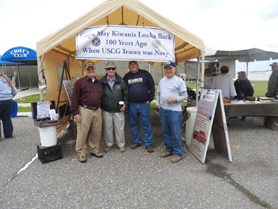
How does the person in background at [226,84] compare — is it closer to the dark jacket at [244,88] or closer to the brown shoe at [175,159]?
the dark jacket at [244,88]

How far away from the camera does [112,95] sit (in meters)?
3.88

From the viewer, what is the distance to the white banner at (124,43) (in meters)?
3.85

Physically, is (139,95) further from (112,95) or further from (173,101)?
(173,101)

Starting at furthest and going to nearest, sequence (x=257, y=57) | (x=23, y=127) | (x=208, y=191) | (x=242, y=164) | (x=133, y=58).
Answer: (x=257, y=57), (x=23, y=127), (x=133, y=58), (x=242, y=164), (x=208, y=191)

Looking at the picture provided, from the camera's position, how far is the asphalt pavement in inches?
97.7

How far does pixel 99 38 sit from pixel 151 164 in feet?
8.62

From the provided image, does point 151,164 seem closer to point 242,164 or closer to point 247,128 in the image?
point 242,164

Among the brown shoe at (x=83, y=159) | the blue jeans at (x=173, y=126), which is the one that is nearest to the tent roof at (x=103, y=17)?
the blue jeans at (x=173, y=126)

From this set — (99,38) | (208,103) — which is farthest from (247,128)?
(99,38)

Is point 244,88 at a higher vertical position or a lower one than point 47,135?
higher

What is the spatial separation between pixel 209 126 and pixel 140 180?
1.51 metres

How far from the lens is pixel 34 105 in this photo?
12.3ft

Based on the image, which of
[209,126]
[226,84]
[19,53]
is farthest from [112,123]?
[19,53]

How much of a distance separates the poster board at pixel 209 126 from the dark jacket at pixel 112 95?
5.06ft
